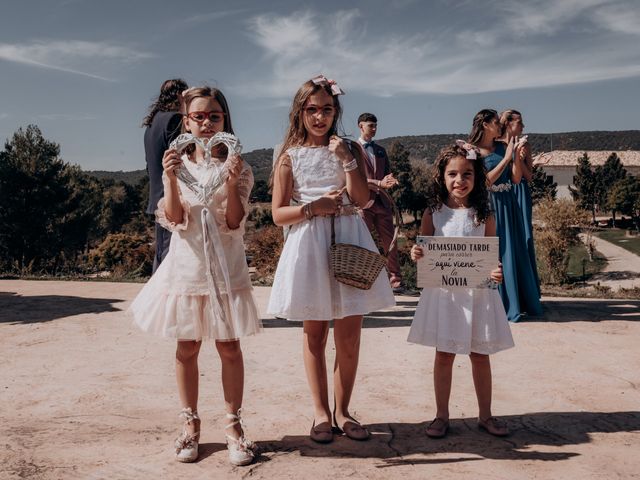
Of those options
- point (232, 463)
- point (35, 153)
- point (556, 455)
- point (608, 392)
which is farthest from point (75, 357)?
point (35, 153)

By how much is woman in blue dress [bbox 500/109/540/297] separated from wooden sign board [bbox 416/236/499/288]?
8.70 ft

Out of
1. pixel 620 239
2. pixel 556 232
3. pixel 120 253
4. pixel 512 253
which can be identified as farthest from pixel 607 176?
pixel 512 253

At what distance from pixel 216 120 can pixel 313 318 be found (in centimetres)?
120

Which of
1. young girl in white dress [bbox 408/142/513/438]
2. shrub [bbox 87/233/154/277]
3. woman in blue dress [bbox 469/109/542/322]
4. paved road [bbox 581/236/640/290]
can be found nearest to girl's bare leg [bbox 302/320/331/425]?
young girl in white dress [bbox 408/142/513/438]

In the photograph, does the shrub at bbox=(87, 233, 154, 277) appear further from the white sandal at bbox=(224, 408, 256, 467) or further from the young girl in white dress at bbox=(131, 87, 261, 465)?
the white sandal at bbox=(224, 408, 256, 467)

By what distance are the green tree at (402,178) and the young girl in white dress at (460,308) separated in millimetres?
39817

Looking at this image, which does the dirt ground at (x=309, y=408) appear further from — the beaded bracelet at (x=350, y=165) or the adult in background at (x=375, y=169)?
the adult in background at (x=375, y=169)

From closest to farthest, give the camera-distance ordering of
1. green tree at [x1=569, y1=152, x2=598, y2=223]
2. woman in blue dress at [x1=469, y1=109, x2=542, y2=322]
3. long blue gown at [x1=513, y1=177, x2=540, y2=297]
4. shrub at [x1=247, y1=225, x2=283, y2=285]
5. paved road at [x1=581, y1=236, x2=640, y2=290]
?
woman in blue dress at [x1=469, y1=109, x2=542, y2=322], long blue gown at [x1=513, y1=177, x2=540, y2=297], shrub at [x1=247, y1=225, x2=283, y2=285], paved road at [x1=581, y1=236, x2=640, y2=290], green tree at [x1=569, y1=152, x2=598, y2=223]

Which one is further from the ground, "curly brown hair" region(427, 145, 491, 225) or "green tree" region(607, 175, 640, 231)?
→ "green tree" region(607, 175, 640, 231)

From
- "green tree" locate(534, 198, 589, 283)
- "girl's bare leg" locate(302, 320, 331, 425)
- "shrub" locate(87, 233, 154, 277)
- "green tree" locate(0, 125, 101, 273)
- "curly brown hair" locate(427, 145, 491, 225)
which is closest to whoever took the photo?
"girl's bare leg" locate(302, 320, 331, 425)

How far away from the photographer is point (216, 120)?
3.13 m

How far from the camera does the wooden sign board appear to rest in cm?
332

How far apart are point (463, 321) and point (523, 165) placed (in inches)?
135

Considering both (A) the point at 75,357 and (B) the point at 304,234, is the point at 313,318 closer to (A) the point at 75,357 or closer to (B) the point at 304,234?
(B) the point at 304,234
